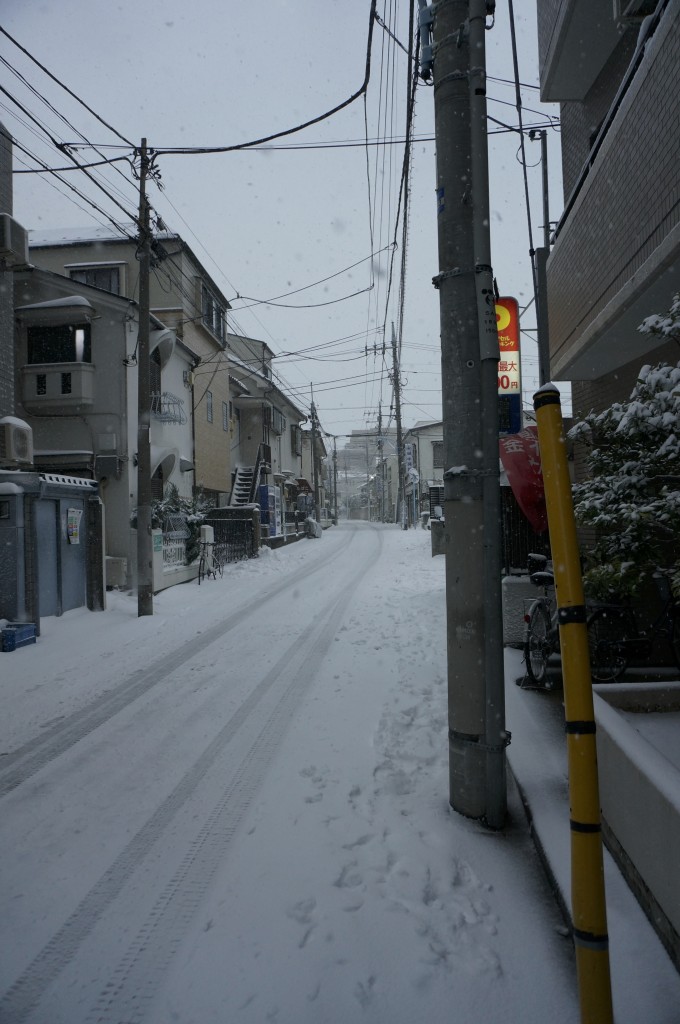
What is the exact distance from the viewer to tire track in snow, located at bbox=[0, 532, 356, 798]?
176 inches

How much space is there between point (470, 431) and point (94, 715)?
4451 mm

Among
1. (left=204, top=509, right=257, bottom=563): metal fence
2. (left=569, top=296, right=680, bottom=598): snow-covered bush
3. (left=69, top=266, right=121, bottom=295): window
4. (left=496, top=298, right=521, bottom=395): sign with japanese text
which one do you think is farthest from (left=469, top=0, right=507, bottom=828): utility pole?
(left=69, top=266, right=121, bottom=295): window

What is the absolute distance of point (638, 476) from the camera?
3.95m

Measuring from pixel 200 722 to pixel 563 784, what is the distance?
309cm

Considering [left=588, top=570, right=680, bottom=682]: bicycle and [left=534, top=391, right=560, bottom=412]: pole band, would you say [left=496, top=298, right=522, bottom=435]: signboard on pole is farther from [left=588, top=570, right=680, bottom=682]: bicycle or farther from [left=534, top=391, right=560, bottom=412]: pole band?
[left=534, top=391, right=560, bottom=412]: pole band

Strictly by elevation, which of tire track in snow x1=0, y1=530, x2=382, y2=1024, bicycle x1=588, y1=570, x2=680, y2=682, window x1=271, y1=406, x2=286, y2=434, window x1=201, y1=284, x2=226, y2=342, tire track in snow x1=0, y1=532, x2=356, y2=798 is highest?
window x1=201, y1=284, x2=226, y2=342

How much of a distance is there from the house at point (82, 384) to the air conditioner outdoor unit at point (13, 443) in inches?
165

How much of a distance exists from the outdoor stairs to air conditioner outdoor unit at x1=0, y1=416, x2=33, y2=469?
661 inches

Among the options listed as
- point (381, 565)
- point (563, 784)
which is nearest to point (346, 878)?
point (563, 784)

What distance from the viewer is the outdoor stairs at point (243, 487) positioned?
27.9 metres

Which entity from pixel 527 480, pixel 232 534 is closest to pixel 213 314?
pixel 232 534

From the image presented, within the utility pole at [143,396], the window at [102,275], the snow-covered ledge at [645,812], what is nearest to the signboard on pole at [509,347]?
the utility pole at [143,396]

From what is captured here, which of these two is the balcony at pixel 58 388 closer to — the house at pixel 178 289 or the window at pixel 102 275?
the house at pixel 178 289

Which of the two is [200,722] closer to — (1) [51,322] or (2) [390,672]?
(2) [390,672]
